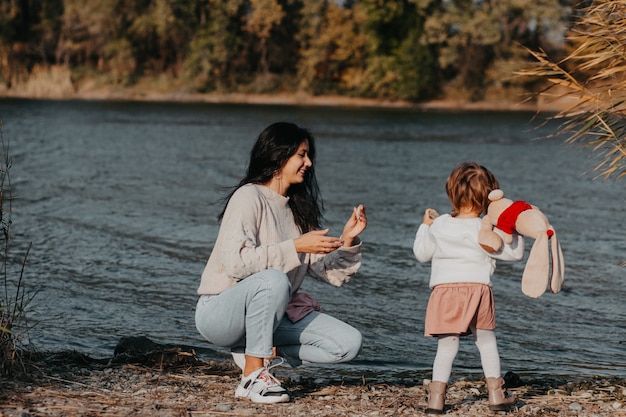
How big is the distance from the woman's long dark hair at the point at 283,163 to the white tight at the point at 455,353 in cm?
101

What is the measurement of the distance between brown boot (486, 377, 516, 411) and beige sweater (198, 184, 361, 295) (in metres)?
0.96

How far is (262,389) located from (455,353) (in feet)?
3.28

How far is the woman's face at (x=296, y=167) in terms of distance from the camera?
5090 mm

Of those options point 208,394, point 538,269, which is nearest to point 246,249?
point 208,394

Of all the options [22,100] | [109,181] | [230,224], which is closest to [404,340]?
[230,224]

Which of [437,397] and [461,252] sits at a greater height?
[461,252]

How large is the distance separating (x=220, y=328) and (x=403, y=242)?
22.8 ft

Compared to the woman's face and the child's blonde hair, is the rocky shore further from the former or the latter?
the woman's face

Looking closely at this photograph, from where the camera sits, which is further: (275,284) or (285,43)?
(285,43)

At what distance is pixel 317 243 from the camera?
15.4 feet

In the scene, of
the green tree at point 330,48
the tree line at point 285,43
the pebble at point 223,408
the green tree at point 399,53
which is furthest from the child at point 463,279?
the green tree at point 330,48

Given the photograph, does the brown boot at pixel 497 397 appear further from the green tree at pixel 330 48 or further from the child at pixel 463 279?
the green tree at pixel 330 48

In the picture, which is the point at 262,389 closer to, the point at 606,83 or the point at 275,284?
the point at 275,284

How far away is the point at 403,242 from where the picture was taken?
1166cm
